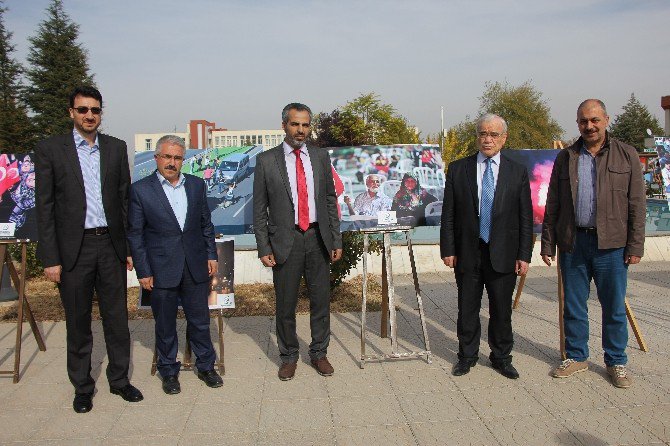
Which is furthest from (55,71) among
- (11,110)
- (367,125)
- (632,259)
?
(632,259)

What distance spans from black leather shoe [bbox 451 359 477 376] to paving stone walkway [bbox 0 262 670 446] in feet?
0.19

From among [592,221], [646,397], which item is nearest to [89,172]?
[592,221]

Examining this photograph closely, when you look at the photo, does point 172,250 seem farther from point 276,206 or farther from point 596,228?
point 596,228

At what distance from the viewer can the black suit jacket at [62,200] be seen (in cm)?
371

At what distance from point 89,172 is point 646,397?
13.2 ft

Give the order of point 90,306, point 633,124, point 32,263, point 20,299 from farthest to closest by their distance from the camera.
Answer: point 633,124, point 32,263, point 20,299, point 90,306

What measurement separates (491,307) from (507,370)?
1.57 feet

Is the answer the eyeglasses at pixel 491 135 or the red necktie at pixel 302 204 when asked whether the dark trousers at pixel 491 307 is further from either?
the red necktie at pixel 302 204

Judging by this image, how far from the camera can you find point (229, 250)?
190 inches

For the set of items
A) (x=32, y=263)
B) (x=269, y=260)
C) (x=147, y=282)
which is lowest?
(x=32, y=263)

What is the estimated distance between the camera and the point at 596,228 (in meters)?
4.06

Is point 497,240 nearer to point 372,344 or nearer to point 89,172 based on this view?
point 372,344

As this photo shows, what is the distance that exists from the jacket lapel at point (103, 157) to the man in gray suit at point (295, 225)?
105cm

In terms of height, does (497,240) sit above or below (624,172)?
below
